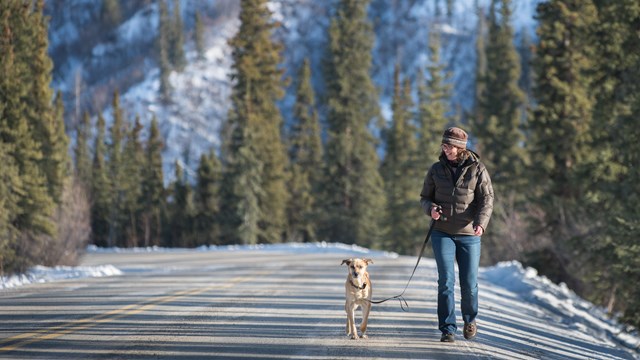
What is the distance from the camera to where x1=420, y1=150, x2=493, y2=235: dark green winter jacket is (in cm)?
894

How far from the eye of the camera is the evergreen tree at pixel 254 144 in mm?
55969

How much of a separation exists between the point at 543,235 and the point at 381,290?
16.2 meters

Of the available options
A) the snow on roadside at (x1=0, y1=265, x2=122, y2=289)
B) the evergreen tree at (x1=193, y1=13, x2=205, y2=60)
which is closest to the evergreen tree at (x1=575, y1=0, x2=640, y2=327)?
the snow on roadside at (x1=0, y1=265, x2=122, y2=289)

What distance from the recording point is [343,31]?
63.8m

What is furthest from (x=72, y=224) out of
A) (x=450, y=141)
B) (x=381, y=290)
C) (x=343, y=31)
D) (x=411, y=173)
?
(x=343, y=31)

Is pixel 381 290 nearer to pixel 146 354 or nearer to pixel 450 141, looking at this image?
pixel 450 141

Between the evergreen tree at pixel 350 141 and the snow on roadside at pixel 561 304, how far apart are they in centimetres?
3814

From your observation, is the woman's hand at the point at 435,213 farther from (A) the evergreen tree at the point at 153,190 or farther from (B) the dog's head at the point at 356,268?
(A) the evergreen tree at the point at 153,190

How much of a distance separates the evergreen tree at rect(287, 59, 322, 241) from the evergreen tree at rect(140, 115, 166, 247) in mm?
12858

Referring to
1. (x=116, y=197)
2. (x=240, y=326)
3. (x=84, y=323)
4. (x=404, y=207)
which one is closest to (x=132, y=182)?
(x=116, y=197)

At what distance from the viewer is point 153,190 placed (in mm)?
76000

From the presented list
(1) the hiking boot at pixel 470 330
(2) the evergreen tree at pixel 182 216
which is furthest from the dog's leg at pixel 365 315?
(2) the evergreen tree at pixel 182 216

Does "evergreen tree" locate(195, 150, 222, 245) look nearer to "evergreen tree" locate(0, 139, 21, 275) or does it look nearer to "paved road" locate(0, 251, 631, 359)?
"evergreen tree" locate(0, 139, 21, 275)

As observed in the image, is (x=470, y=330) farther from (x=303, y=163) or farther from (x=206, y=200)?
(x=303, y=163)
